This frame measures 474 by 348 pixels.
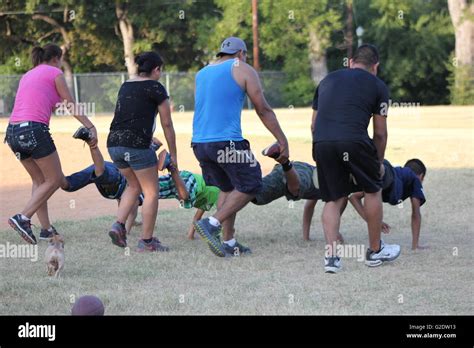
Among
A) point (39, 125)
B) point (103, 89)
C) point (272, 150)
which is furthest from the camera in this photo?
point (103, 89)

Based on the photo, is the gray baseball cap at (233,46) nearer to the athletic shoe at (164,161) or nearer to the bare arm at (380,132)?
the athletic shoe at (164,161)

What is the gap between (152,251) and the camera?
8992 millimetres

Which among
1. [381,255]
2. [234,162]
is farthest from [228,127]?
[381,255]

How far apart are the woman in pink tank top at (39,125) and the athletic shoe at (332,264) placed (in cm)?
265

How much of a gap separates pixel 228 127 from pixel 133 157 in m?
0.95

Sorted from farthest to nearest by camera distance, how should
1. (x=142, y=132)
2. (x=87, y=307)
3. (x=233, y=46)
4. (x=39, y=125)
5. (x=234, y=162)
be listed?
(x=39, y=125)
(x=142, y=132)
(x=233, y=46)
(x=234, y=162)
(x=87, y=307)

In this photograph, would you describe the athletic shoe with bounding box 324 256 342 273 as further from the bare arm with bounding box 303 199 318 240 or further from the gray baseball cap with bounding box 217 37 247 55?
the gray baseball cap with bounding box 217 37 247 55

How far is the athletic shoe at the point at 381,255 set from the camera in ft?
26.7

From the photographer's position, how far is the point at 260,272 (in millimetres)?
7984

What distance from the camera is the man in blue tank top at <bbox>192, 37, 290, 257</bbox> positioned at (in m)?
8.48

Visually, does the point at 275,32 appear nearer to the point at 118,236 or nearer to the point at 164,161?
the point at 164,161

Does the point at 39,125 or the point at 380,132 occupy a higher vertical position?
the point at 380,132

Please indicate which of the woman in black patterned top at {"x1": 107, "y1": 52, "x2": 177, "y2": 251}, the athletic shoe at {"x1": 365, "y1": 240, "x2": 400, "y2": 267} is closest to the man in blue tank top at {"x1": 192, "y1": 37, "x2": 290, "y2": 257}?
the woman in black patterned top at {"x1": 107, "y1": 52, "x2": 177, "y2": 251}

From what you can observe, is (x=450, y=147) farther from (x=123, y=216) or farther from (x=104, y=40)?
(x=104, y=40)
